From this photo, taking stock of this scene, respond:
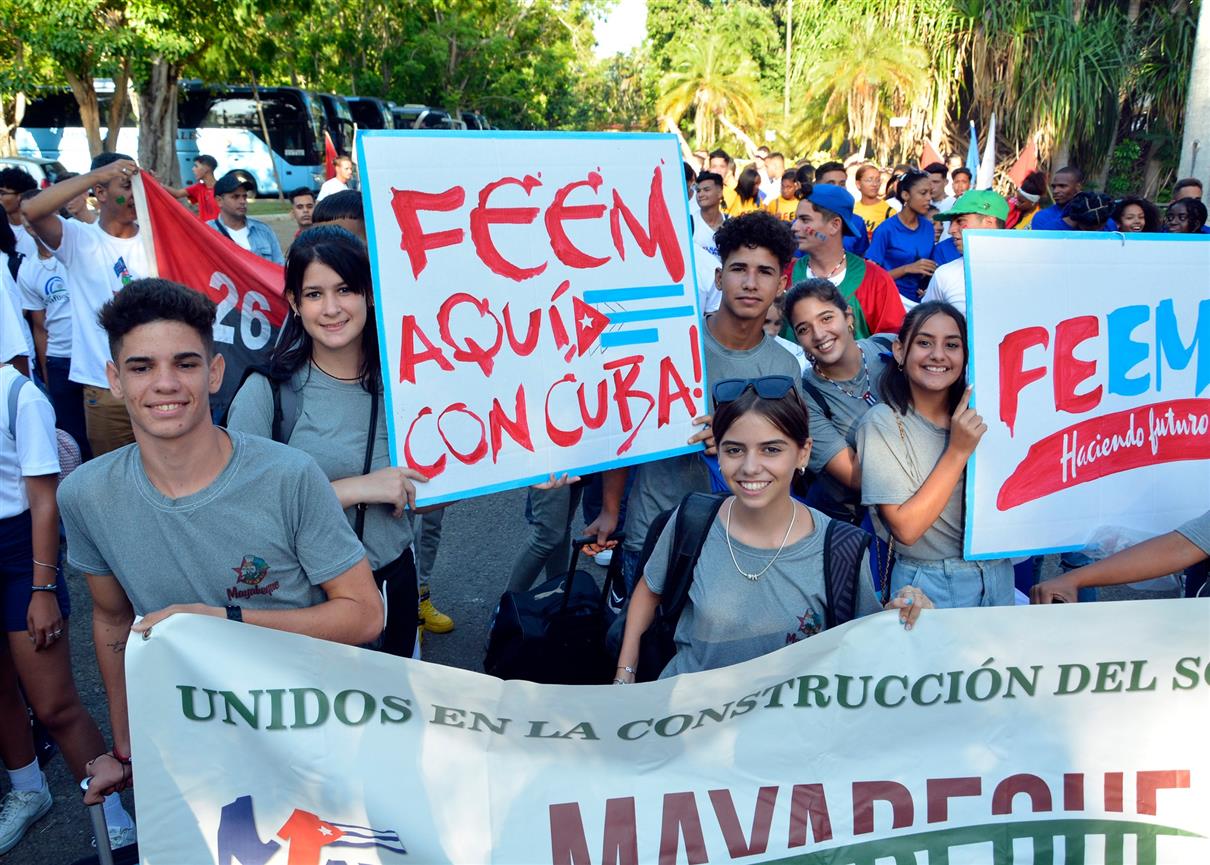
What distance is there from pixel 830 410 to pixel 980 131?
2194 centimetres

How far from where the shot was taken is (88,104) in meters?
15.5

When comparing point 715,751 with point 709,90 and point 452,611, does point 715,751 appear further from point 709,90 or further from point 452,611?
point 709,90

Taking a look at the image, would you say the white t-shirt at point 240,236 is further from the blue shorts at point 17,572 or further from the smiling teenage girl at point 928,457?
the smiling teenage girl at point 928,457

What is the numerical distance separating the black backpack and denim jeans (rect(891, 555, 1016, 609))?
0.48m

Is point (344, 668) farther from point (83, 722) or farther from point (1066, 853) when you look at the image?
point (1066, 853)

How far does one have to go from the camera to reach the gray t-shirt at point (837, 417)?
310cm

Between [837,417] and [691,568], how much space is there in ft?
3.49

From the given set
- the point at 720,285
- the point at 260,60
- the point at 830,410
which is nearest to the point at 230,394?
the point at 720,285

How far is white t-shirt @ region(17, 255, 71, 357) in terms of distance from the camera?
536 centimetres

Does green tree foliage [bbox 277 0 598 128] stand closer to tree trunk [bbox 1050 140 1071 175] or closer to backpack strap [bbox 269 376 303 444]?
tree trunk [bbox 1050 140 1071 175]

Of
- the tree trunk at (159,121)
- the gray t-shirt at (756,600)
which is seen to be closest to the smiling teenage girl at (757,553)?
the gray t-shirt at (756,600)

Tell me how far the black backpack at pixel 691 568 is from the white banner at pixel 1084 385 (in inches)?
22.4

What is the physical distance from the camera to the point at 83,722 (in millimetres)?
3012

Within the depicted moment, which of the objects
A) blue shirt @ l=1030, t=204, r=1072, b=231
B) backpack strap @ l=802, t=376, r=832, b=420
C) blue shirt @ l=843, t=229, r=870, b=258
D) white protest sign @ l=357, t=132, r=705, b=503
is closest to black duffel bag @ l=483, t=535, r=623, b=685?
white protest sign @ l=357, t=132, r=705, b=503
